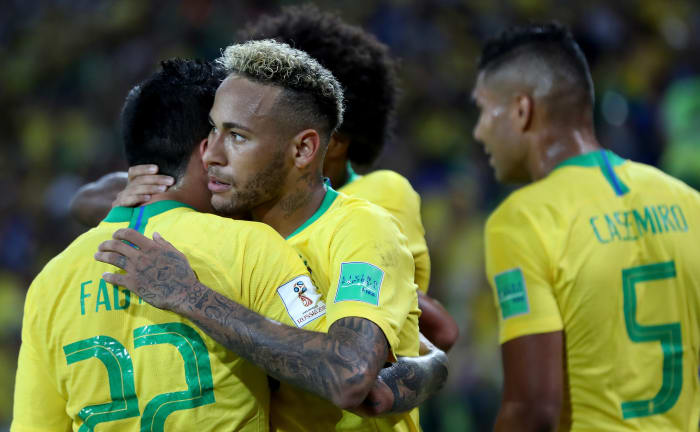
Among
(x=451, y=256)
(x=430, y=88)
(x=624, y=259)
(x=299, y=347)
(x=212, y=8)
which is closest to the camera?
(x=299, y=347)

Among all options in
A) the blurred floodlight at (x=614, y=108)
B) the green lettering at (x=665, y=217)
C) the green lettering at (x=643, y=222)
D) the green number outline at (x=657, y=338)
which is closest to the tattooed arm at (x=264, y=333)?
the green number outline at (x=657, y=338)

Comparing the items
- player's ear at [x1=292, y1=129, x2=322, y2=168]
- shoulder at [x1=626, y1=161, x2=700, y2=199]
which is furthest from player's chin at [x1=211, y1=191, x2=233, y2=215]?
shoulder at [x1=626, y1=161, x2=700, y2=199]

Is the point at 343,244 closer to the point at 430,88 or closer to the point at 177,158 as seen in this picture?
the point at 177,158

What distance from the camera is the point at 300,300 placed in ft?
7.08

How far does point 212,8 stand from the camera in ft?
28.9

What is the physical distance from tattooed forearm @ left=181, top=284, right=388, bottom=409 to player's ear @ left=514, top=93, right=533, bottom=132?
60.4 inches

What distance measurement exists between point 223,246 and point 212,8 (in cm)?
714

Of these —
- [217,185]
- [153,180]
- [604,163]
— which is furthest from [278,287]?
[604,163]

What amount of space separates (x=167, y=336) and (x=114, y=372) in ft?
0.56

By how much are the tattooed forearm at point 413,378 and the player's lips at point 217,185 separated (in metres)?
0.71

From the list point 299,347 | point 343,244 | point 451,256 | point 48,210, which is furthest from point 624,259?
point 48,210

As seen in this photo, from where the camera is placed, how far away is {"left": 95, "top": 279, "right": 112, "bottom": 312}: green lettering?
2.16 m

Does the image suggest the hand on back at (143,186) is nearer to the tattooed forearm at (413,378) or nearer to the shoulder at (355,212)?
the shoulder at (355,212)

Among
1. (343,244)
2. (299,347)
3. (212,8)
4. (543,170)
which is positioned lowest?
(299,347)
